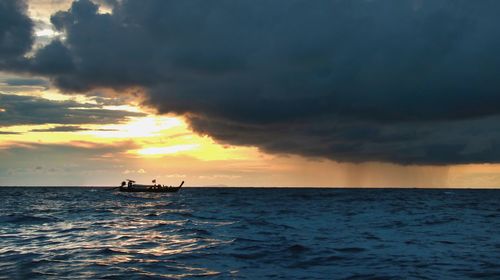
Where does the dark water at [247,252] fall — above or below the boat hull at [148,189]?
below

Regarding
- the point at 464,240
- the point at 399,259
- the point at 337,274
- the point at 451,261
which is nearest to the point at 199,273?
the point at 337,274

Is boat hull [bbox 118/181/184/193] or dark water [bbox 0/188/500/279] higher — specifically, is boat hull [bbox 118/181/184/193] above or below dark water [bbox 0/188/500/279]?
above

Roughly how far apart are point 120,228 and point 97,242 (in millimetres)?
10484

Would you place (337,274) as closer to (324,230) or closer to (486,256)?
(486,256)

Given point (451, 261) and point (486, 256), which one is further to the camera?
point (486, 256)

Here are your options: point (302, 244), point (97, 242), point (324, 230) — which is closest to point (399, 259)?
point (302, 244)

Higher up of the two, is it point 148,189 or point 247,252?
point 148,189

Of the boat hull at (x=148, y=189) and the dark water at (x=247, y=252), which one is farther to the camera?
the boat hull at (x=148, y=189)

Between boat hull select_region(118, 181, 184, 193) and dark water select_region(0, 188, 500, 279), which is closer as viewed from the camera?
dark water select_region(0, 188, 500, 279)

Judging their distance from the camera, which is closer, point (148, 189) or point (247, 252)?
point (247, 252)

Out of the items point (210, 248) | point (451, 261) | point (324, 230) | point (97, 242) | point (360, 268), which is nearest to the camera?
point (360, 268)

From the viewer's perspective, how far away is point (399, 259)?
83.6 feet

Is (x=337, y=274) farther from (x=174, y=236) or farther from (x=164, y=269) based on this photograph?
(x=174, y=236)

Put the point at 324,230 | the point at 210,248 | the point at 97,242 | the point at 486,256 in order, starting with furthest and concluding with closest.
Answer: the point at 324,230 < the point at 97,242 < the point at 210,248 < the point at 486,256
